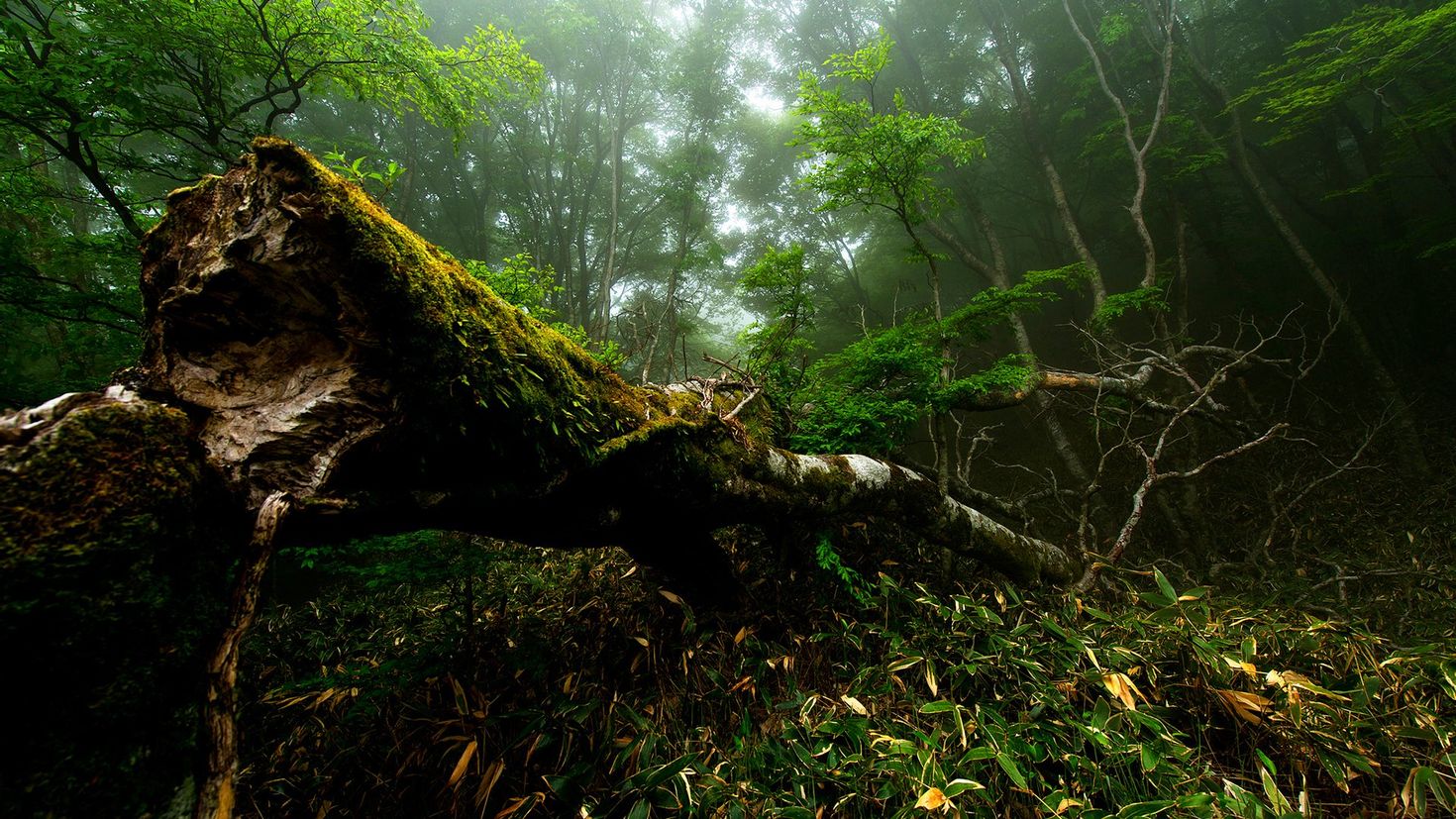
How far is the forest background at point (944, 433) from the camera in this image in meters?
1.99

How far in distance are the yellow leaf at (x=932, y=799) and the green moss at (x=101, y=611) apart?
193 centimetres

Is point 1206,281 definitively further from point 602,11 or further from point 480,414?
point 602,11

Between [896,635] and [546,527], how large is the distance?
2.08 m

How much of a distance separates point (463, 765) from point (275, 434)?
1727 millimetres

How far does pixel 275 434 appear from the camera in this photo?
1145 millimetres

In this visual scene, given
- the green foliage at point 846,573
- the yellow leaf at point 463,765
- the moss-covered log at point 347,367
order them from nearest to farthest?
the moss-covered log at point 347,367, the yellow leaf at point 463,765, the green foliage at point 846,573

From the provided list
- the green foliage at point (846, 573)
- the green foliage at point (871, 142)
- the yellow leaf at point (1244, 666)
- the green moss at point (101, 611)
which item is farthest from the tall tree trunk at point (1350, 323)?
the green moss at point (101, 611)

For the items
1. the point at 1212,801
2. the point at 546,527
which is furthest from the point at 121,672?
the point at 1212,801

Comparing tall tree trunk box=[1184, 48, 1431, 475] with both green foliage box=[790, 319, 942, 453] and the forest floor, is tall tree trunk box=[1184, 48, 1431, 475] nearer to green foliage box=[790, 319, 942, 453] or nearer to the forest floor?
the forest floor

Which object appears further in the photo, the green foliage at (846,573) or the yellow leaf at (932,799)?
the green foliage at (846,573)

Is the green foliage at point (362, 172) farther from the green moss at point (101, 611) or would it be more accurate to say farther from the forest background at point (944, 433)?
the green moss at point (101, 611)

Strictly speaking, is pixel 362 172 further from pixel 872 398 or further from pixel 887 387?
pixel 887 387

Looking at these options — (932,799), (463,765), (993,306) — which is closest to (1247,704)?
(932,799)

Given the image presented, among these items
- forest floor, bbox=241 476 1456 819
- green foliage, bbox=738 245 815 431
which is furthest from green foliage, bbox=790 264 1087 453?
forest floor, bbox=241 476 1456 819
